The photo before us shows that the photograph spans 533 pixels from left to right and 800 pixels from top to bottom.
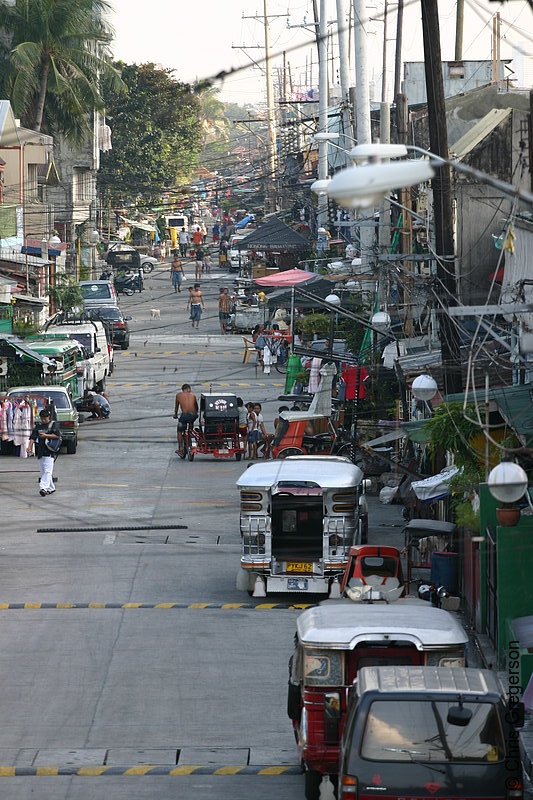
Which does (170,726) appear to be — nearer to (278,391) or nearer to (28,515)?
(28,515)

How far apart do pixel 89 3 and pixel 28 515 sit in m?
43.1

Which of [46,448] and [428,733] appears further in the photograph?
[46,448]

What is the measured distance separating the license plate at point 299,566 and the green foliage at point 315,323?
2517cm

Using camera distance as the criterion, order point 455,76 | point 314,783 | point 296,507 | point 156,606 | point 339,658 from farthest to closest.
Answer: point 455,76, point 296,507, point 156,606, point 339,658, point 314,783

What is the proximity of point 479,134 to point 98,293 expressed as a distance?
107 ft

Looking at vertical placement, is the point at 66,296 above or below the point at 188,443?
above

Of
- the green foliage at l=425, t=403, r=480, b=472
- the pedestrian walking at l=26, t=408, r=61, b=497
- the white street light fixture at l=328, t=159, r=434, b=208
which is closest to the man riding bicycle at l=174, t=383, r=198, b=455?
the pedestrian walking at l=26, t=408, r=61, b=497

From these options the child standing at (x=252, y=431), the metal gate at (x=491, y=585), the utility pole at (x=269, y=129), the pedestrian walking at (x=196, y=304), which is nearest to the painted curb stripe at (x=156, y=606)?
the metal gate at (x=491, y=585)

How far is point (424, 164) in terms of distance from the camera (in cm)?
792

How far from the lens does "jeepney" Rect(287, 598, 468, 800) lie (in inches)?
449

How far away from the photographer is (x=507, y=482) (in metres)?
13.9

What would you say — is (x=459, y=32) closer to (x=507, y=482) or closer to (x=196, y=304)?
(x=196, y=304)

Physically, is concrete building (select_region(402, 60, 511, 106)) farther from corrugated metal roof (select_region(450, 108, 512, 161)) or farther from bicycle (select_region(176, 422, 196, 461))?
bicycle (select_region(176, 422, 196, 461))

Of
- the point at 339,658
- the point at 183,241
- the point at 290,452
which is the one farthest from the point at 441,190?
the point at 183,241
